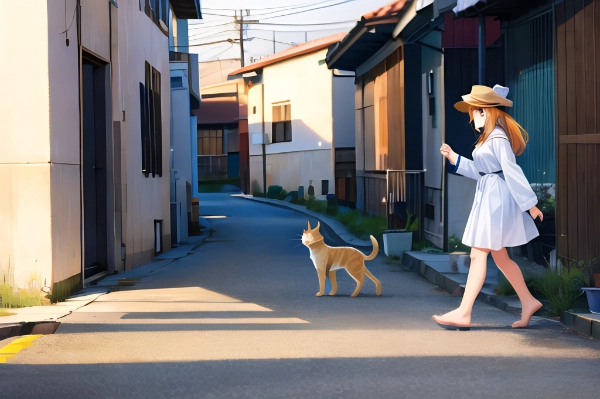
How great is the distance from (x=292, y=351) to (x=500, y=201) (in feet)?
7.22

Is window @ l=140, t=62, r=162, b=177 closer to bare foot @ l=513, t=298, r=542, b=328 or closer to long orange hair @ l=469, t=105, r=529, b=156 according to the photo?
long orange hair @ l=469, t=105, r=529, b=156

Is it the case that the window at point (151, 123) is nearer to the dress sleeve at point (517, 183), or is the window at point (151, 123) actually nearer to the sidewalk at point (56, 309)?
the sidewalk at point (56, 309)

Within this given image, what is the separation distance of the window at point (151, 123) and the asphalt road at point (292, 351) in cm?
460

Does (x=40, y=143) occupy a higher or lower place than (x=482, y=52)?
lower

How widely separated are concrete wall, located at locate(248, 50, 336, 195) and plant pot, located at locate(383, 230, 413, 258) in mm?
18381

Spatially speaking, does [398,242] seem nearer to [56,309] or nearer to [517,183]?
[56,309]

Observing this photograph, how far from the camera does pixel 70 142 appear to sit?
10.9 meters

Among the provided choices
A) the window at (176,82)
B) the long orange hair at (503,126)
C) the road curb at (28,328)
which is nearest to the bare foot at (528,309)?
the long orange hair at (503,126)

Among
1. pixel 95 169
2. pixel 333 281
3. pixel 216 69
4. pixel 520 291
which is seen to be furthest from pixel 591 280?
pixel 216 69

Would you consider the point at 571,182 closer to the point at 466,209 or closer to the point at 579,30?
the point at 579,30

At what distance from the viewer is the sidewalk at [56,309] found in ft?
26.9

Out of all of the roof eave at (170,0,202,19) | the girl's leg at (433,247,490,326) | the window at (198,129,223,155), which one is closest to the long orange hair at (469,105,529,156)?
the girl's leg at (433,247,490,326)

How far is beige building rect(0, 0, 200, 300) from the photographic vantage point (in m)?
10.1

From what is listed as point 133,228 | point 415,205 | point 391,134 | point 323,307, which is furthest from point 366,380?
point 391,134
